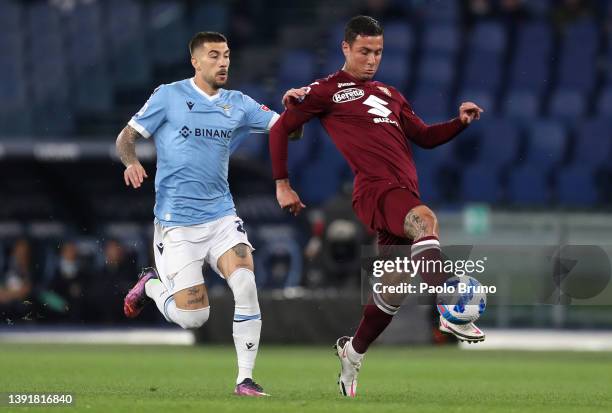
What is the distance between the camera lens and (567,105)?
21984 millimetres

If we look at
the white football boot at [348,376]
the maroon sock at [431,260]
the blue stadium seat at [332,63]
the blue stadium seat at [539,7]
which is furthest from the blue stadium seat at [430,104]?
the maroon sock at [431,260]

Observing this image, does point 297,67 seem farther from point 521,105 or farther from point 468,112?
point 468,112

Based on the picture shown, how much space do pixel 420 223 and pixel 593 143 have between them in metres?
13.4

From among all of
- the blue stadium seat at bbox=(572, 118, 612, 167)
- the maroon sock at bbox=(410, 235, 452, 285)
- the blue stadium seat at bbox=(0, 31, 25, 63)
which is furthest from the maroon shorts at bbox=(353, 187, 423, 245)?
the blue stadium seat at bbox=(0, 31, 25, 63)

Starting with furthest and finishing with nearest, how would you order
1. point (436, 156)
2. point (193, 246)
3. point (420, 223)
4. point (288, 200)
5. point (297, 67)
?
point (297, 67), point (436, 156), point (193, 246), point (288, 200), point (420, 223)

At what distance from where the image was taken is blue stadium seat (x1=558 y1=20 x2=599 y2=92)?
2234 cm

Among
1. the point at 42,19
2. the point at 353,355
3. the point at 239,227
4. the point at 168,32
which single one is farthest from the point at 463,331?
the point at 42,19

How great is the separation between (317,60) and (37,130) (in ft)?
15.4

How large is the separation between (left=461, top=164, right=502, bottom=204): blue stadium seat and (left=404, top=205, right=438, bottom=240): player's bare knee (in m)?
12.2

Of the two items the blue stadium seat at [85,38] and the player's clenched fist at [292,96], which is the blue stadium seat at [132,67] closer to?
the blue stadium seat at [85,38]

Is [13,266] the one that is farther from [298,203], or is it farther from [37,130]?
[298,203]

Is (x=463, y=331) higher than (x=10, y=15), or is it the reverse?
(x=10, y=15)

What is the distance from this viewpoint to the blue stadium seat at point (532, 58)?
22203 mm

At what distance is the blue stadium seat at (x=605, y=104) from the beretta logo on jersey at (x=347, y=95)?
43.8ft
